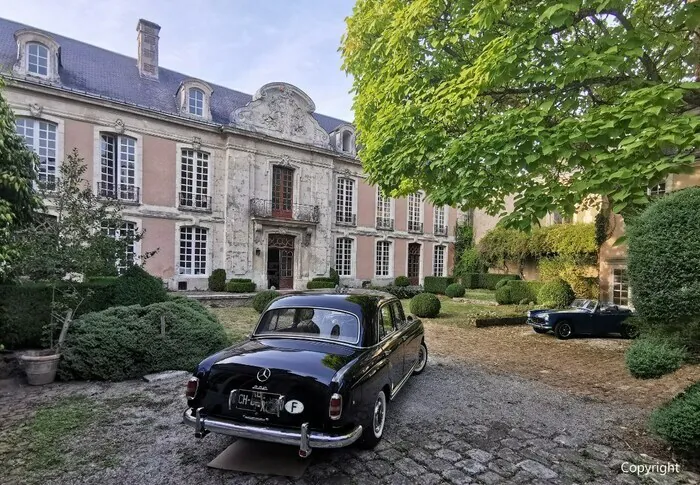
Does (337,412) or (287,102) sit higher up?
(287,102)

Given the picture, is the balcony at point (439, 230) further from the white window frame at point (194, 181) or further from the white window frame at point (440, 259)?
the white window frame at point (194, 181)

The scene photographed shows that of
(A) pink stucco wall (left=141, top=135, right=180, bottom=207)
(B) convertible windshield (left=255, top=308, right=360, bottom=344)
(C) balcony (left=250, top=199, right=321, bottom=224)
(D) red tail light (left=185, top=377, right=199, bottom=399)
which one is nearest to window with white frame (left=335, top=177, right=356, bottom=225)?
(C) balcony (left=250, top=199, right=321, bottom=224)

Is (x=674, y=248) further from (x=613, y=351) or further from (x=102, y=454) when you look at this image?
(x=102, y=454)

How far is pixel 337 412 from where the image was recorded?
11.3ft

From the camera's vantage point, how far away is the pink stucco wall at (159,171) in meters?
19.2

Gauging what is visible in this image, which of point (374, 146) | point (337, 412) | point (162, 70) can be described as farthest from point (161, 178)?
point (337, 412)

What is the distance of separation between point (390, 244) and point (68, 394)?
2465 centimetres

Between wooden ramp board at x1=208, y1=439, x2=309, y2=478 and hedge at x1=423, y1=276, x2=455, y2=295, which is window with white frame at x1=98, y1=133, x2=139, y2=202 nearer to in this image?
wooden ramp board at x1=208, y1=439, x2=309, y2=478

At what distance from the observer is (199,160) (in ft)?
68.7

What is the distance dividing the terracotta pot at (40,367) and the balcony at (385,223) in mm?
23454

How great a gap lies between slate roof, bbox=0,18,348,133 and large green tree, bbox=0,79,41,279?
11.9m

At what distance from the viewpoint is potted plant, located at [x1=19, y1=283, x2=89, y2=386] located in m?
6.04

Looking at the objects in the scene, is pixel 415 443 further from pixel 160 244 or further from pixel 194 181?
pixel 194 181

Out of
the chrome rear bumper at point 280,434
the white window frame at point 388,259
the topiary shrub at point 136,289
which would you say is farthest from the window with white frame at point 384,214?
the chrome rear bumper at point 280,434
